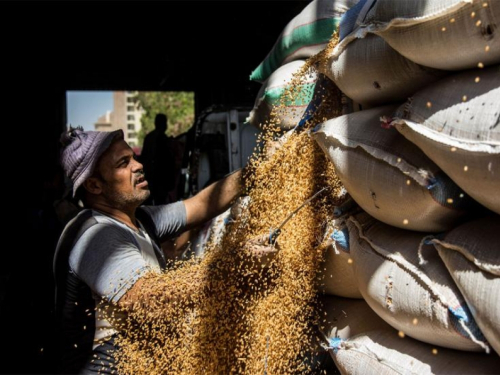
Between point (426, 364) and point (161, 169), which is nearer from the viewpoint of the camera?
point (426, 364)

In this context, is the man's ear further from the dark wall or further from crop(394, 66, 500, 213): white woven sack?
the dark wall

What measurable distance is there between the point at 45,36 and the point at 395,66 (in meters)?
8.84

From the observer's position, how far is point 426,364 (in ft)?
4.37

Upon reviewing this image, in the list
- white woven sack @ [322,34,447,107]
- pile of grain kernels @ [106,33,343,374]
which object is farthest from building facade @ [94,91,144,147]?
white woven sack @ [322,34,447,107]

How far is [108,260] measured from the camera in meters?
1.87

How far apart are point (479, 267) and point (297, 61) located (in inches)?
44.2

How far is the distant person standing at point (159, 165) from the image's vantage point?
5828 mm

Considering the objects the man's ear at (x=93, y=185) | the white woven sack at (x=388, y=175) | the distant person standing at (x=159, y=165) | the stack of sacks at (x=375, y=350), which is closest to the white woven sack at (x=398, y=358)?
the stack of sacks at (x=375, y=350)

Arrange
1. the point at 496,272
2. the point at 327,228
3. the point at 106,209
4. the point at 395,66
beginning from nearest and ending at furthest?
the point at 496,272
the point at 395,66
the point at 327,228
the point at 106,209

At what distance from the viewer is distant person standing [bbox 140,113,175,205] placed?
19.1 feet

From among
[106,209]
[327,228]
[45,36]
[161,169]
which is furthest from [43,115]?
[327,228]

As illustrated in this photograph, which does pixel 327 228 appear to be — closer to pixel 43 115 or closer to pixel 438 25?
pixel 438 25

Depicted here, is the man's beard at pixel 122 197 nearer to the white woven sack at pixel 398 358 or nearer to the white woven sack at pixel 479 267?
the white woven sack at pixel 398 358

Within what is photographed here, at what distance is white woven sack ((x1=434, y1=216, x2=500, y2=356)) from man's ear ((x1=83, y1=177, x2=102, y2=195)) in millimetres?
1317
